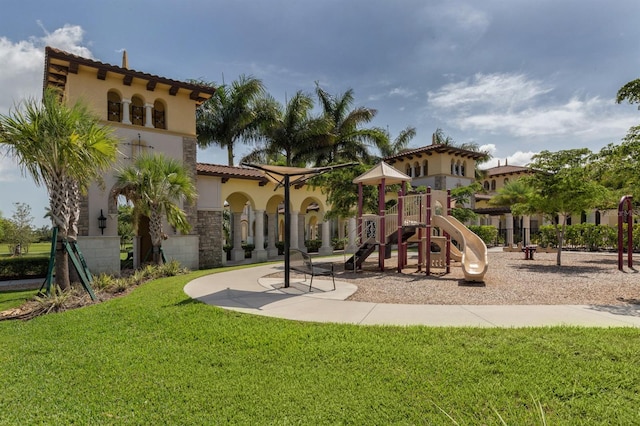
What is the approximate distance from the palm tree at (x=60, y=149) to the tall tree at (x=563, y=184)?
54.6 feet

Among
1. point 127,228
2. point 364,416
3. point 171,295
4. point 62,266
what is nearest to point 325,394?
point 364,416

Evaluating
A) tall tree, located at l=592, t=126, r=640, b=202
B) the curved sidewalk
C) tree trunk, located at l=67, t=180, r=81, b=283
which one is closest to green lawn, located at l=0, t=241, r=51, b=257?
tree trunk, located at l=67, t=180, r=81, b=283

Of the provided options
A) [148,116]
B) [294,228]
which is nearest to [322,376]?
[148,116]

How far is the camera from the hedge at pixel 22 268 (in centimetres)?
1436

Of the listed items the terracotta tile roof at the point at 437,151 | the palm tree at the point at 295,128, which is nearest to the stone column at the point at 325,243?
the palm tree at the point at 295,128

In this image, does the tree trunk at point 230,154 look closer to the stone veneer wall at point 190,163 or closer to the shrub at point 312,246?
the shrub at point 312,246

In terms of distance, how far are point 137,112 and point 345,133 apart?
15.2 metres

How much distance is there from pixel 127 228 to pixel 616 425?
130 ft

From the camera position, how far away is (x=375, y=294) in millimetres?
8859

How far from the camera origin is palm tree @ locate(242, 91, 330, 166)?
84.4ft

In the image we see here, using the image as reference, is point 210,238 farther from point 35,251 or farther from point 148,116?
point 35,251

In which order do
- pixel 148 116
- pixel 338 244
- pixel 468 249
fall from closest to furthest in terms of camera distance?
pixel 468 249
pixel 148 116
pixel 338 244

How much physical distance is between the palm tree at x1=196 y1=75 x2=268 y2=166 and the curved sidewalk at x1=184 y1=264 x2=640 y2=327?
18398 millimetres

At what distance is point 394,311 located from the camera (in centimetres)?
687
